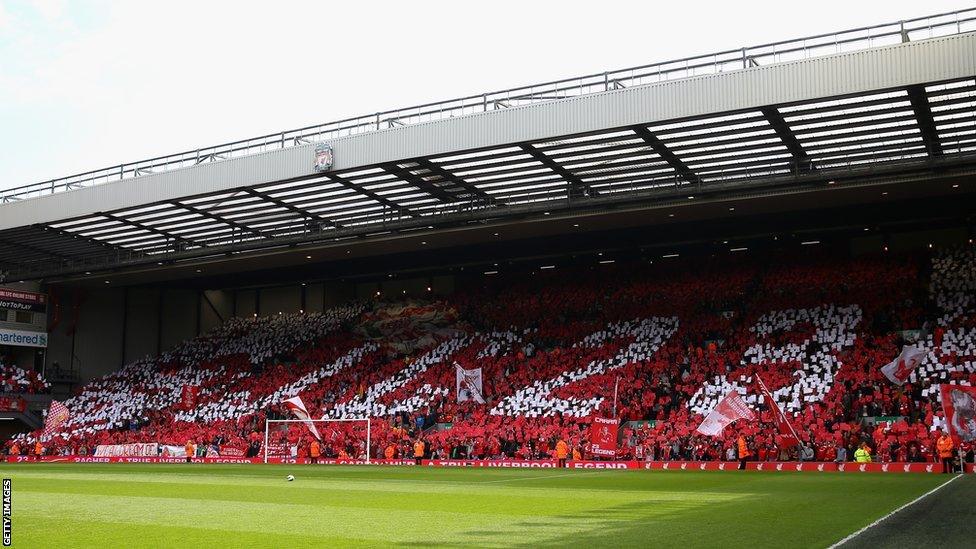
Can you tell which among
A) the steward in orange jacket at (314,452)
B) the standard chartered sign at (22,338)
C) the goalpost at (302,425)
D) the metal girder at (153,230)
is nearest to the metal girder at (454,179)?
the goalpost at (302,425)

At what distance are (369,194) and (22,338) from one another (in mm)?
25045

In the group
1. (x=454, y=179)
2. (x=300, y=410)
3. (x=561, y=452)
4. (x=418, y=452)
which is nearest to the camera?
(x=561, y=452)

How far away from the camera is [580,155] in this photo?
103 ft

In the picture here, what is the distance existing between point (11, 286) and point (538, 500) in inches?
1699

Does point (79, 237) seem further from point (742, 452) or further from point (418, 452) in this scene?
point (742, 452)

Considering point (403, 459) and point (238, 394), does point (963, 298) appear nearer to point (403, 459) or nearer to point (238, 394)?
point (403, 459)

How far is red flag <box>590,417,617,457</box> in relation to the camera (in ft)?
105

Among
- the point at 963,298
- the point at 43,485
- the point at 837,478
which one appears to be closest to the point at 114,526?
the point at 43,485

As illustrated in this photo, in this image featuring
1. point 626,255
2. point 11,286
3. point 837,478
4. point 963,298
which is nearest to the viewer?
point 837,478

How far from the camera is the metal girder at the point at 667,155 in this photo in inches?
1144

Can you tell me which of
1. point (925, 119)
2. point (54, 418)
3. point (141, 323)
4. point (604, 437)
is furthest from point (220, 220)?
point (925, 119)

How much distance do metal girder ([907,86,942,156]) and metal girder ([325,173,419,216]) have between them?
18.2 metres

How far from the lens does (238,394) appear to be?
47938mm

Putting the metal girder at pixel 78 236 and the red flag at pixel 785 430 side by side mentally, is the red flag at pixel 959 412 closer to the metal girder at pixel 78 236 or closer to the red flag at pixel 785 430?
the red flag at pixel 785 430
